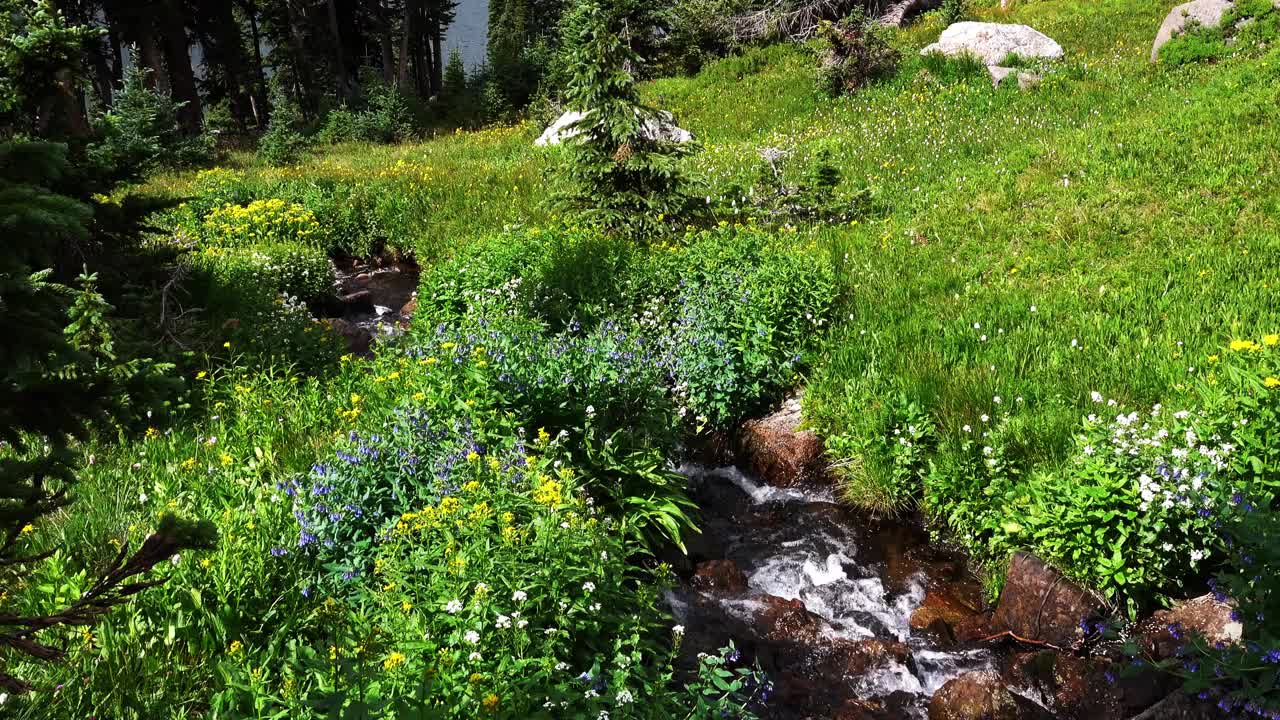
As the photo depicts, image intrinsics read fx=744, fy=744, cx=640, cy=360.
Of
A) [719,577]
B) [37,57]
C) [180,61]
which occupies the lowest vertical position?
[719,577]

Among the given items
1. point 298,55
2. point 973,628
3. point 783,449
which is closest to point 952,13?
point 783,449

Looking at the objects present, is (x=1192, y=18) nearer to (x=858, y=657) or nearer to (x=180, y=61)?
(x=858, y=657)

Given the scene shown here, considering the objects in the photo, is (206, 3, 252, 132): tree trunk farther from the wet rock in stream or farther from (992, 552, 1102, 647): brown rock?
(992, 552, 1102, 647): brown rock

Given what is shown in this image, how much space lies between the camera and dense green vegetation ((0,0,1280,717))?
11.4 ft

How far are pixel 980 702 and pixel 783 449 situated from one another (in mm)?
2825

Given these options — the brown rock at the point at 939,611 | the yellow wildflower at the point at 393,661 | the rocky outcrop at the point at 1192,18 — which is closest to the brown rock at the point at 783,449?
the brown rock at the point at 939,611

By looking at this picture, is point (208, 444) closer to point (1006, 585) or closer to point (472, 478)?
point (472, 478)

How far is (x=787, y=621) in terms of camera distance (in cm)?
514

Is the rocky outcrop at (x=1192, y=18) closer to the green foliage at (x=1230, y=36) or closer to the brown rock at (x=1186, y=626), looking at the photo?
the green foliage at (x=1230, y=36)

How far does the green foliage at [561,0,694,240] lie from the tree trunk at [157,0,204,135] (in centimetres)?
2285

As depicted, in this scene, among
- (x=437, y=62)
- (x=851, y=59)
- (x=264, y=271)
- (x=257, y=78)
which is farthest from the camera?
(x=437, y=62)

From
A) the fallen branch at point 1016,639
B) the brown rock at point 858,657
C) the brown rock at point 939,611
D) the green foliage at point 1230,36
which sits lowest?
the brown rock at point 858,657

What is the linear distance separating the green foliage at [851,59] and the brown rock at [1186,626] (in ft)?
56.9

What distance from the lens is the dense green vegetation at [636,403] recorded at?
3.48 metres
